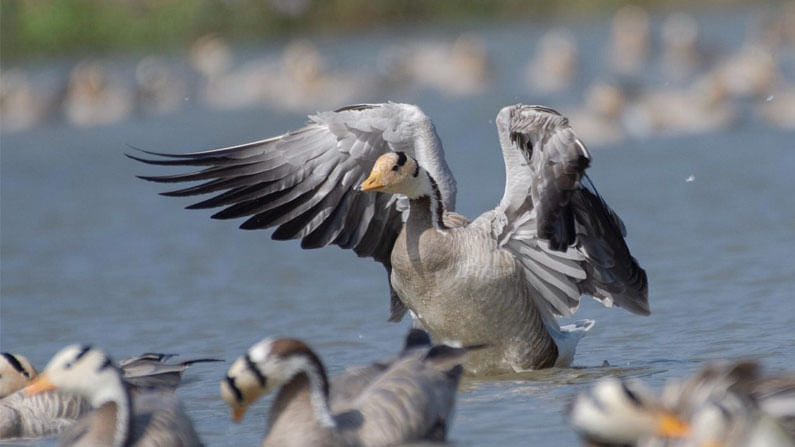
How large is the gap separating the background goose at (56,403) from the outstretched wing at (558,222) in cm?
203

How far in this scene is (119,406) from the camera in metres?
6.20

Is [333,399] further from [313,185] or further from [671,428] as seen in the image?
[313,185]

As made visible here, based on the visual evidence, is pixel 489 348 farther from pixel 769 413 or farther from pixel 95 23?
pixel 95 23

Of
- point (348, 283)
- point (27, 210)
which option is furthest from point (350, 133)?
point (27, 210)

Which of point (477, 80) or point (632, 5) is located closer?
point (477, 80)

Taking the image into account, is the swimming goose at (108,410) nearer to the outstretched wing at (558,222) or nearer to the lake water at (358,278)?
the lake water at (358,278)

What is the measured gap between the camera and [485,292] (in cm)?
814

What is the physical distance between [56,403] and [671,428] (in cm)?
366

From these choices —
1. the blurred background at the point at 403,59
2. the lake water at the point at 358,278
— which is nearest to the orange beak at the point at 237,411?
the lake water at the point at 358,278

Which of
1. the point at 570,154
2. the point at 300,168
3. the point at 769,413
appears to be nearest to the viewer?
the point at 769,413

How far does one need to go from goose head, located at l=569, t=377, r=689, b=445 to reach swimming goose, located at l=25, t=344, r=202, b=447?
1915 millimetres

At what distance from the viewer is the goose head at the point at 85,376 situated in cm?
632

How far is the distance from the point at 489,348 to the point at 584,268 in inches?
28.6

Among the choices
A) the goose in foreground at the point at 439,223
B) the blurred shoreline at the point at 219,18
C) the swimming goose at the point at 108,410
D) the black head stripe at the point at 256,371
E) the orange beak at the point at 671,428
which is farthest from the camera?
the blurred shoreline at the point at 219,18
